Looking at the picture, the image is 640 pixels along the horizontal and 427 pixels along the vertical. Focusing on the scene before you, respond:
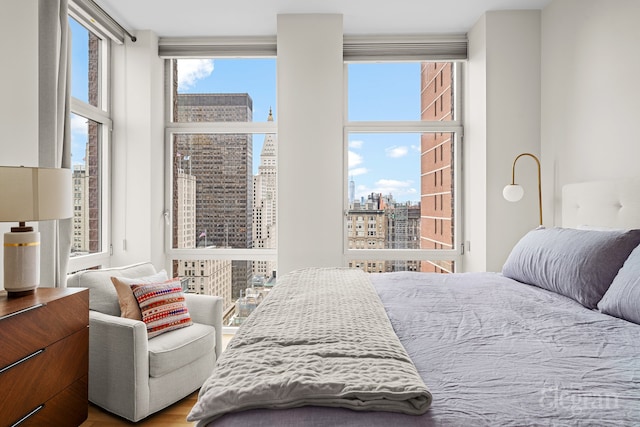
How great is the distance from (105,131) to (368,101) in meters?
2.33

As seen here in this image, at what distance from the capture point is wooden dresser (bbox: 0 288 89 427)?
153 cm

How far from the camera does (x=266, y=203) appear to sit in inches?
147

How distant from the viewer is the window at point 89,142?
3.00 meters

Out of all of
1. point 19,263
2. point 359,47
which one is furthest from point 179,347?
point 359,47

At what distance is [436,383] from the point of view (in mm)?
918

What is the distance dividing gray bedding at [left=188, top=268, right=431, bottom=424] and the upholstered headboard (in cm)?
157

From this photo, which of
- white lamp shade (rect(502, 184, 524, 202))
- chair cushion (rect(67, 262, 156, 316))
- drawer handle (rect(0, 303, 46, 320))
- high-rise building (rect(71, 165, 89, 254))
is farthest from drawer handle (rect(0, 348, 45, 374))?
white lamp shade (rect(502, 184, 524, 202))

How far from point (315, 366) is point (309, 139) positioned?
2.55 metres

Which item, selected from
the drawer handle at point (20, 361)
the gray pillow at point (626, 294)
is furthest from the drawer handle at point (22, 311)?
the gray pillow at point (626, 294)

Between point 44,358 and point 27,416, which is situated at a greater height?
point 44,358

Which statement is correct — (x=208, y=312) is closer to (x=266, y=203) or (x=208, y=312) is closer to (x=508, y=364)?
(x=266, y=203)

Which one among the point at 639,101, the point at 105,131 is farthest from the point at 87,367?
the point at 639,101

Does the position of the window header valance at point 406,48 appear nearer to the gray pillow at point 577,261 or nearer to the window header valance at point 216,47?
the window header valance at point 216,47

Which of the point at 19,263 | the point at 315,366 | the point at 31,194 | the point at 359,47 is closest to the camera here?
the point at 315,366
